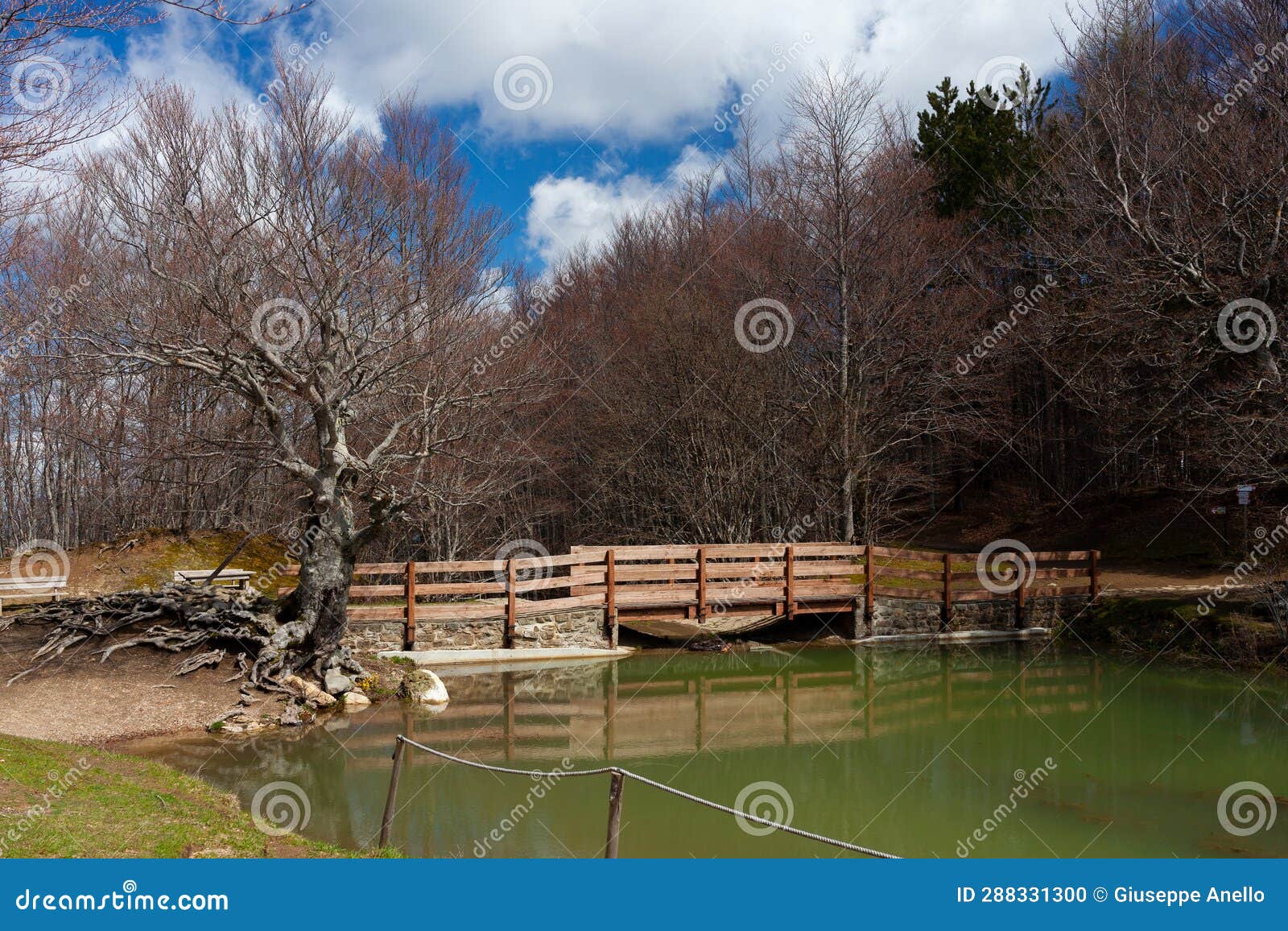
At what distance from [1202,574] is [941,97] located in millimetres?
17663

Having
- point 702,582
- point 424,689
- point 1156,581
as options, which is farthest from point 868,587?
point 424,689

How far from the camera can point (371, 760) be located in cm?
962

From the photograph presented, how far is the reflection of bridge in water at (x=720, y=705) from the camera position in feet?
35.7

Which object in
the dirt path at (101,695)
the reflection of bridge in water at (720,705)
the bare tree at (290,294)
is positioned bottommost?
the reflection of bridge in water at (720,705)

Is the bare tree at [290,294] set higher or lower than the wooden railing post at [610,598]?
higher

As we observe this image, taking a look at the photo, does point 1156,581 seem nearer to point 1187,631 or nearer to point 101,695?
point 1187,631

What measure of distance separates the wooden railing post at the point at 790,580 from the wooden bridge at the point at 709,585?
0.02 m

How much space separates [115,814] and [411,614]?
8.75m

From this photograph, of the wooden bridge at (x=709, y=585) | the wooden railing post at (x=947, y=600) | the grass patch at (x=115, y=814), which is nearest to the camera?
the grass patch at (x=115, y=814)

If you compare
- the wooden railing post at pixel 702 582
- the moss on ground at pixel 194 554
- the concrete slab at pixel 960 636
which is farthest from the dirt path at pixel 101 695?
the concrete slab at pixel 960 636

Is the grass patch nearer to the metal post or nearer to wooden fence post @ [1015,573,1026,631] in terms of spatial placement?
the metal post

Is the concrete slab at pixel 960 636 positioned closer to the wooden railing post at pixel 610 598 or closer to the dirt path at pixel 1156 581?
the dirt path at pixel 1156 581

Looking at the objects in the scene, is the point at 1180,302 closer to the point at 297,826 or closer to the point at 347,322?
the point at 347,322

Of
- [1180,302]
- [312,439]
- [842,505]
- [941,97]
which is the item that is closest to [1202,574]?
[1180,302]
